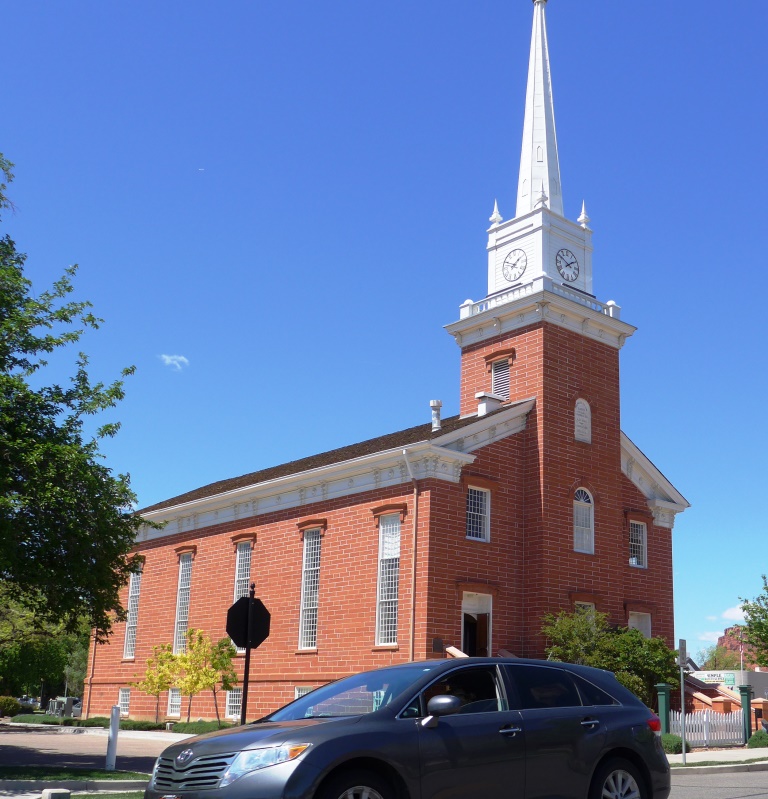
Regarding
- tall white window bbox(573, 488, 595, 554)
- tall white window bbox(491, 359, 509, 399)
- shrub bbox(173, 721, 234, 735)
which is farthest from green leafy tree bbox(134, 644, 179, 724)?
tall white window bbox(491, 359, 509, 399)

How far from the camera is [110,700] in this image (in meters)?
43.1

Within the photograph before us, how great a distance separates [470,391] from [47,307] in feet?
59.5

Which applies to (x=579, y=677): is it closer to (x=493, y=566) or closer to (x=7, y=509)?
(x=7, y=509)

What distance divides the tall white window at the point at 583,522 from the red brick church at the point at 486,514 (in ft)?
0.19

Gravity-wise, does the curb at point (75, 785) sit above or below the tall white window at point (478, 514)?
below

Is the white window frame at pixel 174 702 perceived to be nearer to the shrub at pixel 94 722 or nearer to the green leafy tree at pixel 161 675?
the green leafy tree at pixel 161 675

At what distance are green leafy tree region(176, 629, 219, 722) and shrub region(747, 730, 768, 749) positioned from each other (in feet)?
55.2

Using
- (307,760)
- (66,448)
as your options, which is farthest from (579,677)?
(66,448)

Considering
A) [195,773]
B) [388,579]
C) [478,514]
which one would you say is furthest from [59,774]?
[478,514]

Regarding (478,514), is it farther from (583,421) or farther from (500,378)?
(583,421)

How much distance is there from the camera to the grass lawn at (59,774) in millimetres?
16734

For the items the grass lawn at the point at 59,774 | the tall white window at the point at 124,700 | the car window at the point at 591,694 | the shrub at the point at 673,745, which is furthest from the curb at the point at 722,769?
the tall white window at the point at 124,700

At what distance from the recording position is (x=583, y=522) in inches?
1334

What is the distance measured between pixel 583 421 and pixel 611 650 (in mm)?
8187
